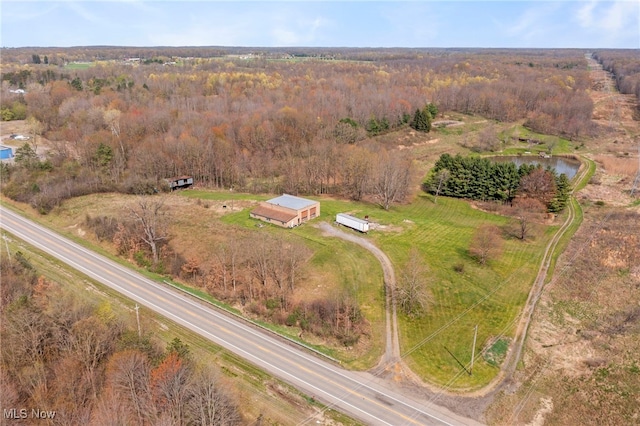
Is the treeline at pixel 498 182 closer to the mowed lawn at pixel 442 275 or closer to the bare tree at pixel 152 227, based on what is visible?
the mowed lawn at pixel 442 275

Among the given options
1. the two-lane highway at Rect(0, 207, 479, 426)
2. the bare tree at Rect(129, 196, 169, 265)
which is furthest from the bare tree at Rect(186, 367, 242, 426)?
the bare tree at Rect(129, 196, 169, 265)

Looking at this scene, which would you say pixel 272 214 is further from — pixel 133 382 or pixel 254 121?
pixel 254 121

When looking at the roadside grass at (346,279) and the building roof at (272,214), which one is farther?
the building roof at (272,214)

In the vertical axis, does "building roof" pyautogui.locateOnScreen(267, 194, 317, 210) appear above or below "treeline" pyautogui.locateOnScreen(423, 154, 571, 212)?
below

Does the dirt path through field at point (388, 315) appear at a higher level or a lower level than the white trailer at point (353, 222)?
lower

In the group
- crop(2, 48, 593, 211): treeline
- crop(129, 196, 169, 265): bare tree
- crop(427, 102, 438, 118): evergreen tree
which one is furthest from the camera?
crop(427, 102, 438, 118): evergreen tree

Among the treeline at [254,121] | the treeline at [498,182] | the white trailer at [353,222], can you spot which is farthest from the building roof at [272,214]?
the treeline at [498,182]

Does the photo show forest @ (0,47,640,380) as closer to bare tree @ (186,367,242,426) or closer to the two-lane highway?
the two-lane highway
